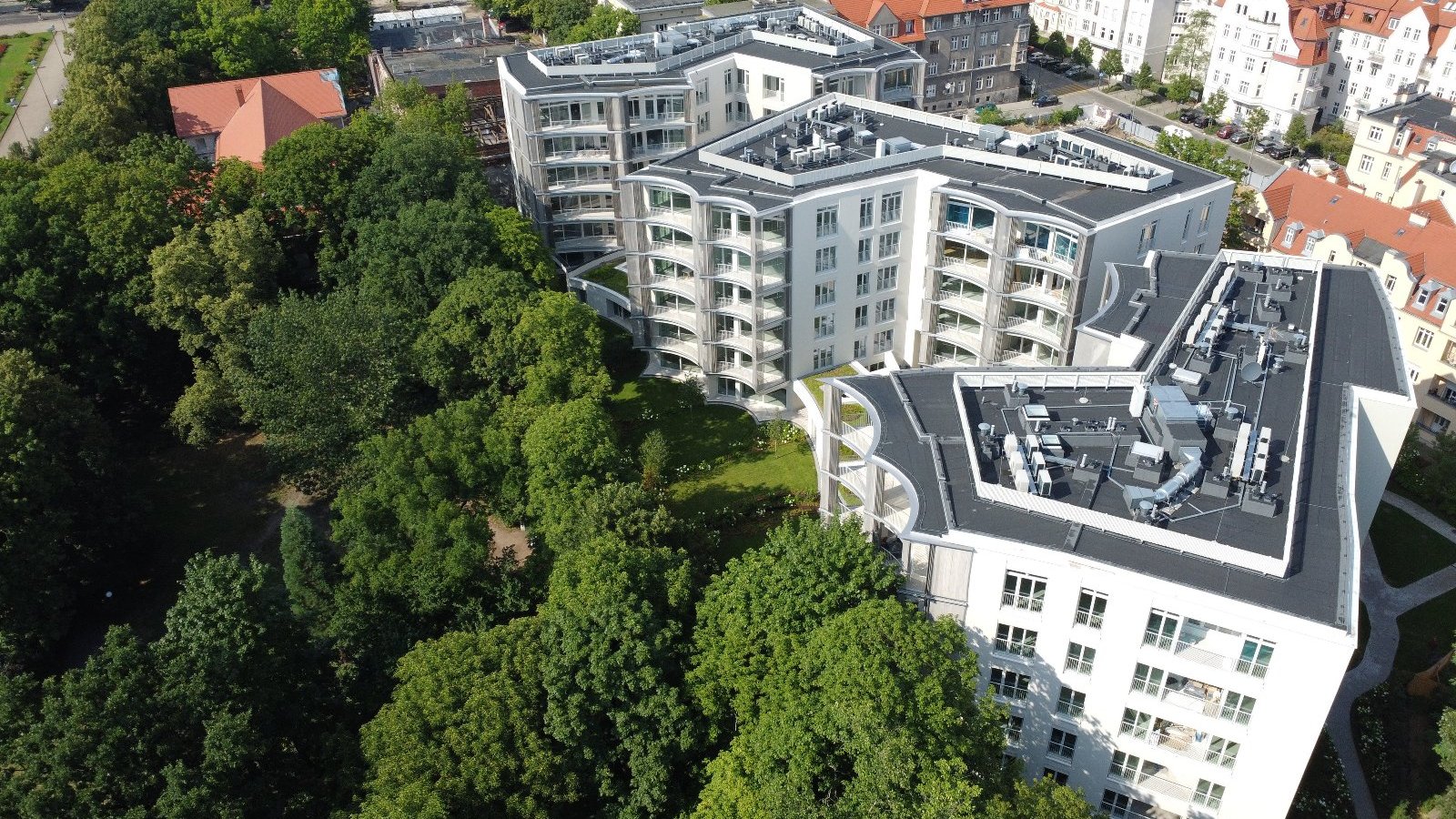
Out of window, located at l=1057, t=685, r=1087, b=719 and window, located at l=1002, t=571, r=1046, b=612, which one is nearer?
window, located at l=1002, t=571, r=1046, b=612

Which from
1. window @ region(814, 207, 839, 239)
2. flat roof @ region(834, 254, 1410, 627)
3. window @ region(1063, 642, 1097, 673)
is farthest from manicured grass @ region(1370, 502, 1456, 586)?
window @ region(814, 207, 839, 239)

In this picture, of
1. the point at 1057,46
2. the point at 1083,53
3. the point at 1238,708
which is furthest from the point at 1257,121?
the point at 1238,708

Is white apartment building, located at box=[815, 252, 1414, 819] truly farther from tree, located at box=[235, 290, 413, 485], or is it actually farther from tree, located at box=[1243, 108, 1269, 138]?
tree, located at box=[1243, 108, 1269, 138]

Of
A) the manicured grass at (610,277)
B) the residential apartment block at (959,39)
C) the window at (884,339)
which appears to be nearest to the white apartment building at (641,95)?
the manicured grass at (610,277)

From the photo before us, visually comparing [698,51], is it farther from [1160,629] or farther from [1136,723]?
[1136,723]

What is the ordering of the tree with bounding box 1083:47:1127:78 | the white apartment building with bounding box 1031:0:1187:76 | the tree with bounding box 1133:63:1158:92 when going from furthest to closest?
1. the tree with bounding box 1083:47:1127:78
2. the white apartment building with bounding box 1031:0:1187:76
3. the tree with bounding box 1133:63:1158:92

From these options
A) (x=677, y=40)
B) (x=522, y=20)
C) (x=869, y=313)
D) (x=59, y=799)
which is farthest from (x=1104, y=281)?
(x=522, y=20)
